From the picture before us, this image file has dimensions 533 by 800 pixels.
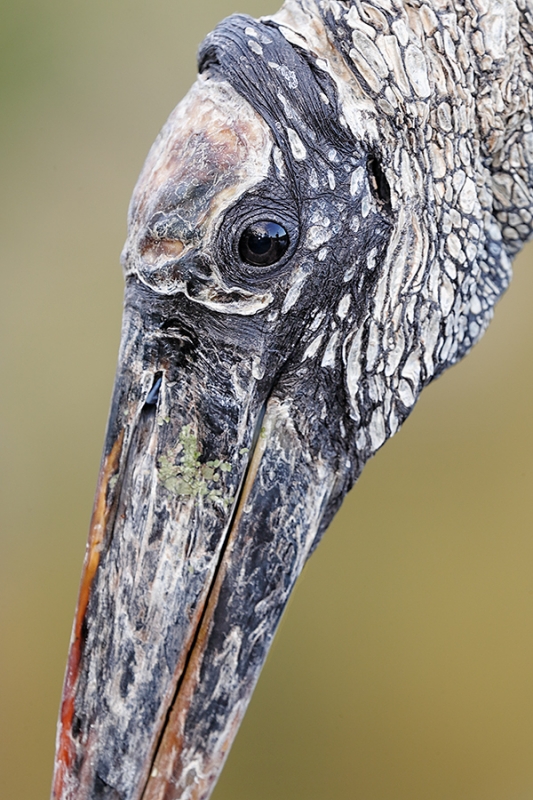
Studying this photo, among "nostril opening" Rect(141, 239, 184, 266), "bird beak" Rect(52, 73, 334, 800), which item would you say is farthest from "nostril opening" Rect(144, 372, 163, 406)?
"nostril opening" Rect(141, 239, 184, 266)

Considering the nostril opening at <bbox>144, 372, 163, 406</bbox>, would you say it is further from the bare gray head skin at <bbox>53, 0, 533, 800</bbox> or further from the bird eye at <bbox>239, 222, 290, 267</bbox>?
the bird eye at <bbox>239, 222, 290, 267</bbox>

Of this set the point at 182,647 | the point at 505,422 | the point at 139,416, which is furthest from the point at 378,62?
the point at 505,422

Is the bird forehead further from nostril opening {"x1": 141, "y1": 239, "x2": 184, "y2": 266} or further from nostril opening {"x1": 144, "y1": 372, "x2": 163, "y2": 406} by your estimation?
nostril opening {"x1": 144, "y1": 372, "x2": 163, "y2": 406}

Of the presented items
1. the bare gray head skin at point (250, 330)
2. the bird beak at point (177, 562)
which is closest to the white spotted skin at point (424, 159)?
the bare gray head skin at point (250, 330)

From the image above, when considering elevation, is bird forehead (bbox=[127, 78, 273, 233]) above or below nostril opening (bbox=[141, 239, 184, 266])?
above

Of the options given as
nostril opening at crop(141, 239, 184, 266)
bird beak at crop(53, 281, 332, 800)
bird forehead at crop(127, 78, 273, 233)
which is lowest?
bird beak at crop(53, 281, 332, 800)

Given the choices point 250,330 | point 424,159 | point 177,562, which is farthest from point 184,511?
point 424,159

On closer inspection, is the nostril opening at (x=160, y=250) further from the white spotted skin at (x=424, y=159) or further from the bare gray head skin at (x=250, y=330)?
the white spotted skin at (x=424, y=159)

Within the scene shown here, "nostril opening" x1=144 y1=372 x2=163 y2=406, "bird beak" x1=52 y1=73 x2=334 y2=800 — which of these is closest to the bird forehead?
"bird beak" x1=52 y1=73 x2=334 y2=800
